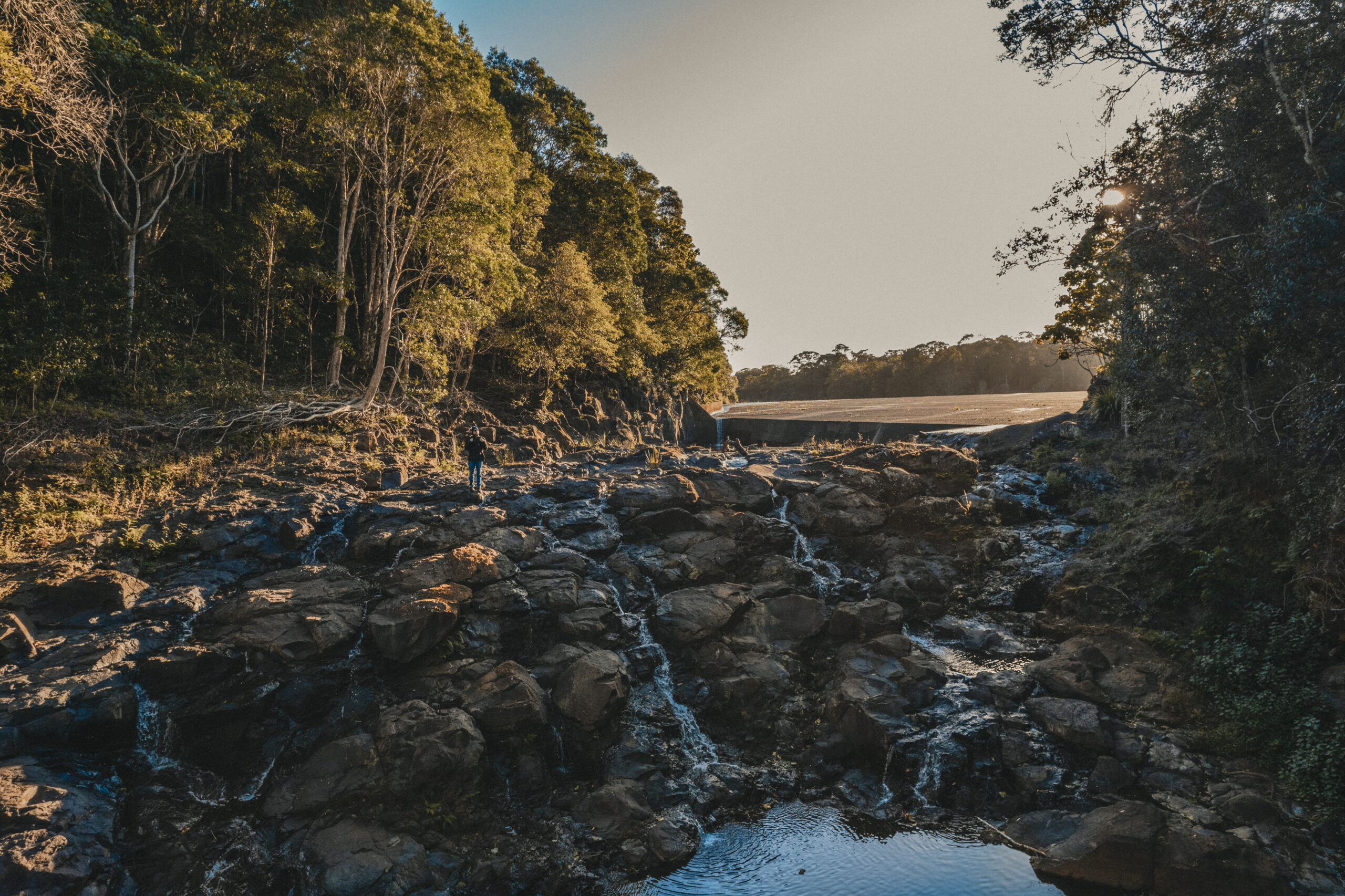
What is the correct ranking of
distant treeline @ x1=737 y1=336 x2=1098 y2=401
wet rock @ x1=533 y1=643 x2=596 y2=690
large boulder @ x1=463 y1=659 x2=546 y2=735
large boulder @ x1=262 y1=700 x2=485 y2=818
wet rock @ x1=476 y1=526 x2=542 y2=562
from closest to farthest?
large boulder @ x1=262 y1=700 x2=485 y2=818 < large boulder @ x1=463 y1=659 x2=546 y2=735 < wet rock @ x1=533 y1=643 x2=596 y2=690 < wet rock @ x1=476 y1=526 x2=542 y2=562 < distant treeline @ x1=737 y1=336 x2=1098 y2=401

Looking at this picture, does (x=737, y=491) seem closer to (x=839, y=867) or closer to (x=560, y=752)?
(x=560, y=752)

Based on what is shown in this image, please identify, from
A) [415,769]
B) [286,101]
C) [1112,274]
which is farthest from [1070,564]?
[286,101]

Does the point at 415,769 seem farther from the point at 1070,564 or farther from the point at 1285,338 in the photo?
the point at 1285,338

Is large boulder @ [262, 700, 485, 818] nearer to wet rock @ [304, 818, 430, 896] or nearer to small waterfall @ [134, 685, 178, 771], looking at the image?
wet rock @ [304, 818, 430, 896]

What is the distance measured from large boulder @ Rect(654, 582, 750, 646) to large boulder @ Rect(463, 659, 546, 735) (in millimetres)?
3002

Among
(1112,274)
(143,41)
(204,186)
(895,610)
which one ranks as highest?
(143,41)

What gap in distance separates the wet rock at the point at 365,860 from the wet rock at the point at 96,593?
6.03 m

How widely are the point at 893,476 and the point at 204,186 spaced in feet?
89.1

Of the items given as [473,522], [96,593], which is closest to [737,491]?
[473,522]

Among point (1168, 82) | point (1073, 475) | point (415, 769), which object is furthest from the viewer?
point (1073, 475)

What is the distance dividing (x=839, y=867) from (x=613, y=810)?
3.01 m

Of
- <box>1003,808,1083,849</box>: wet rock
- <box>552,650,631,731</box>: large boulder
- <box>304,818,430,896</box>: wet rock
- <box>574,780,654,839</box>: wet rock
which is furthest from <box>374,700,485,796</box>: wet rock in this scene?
<box>1003,808,1083,849</box>: wet rock

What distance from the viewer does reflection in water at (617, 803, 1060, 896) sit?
6.93 metres

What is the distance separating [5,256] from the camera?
1354 centimetres
